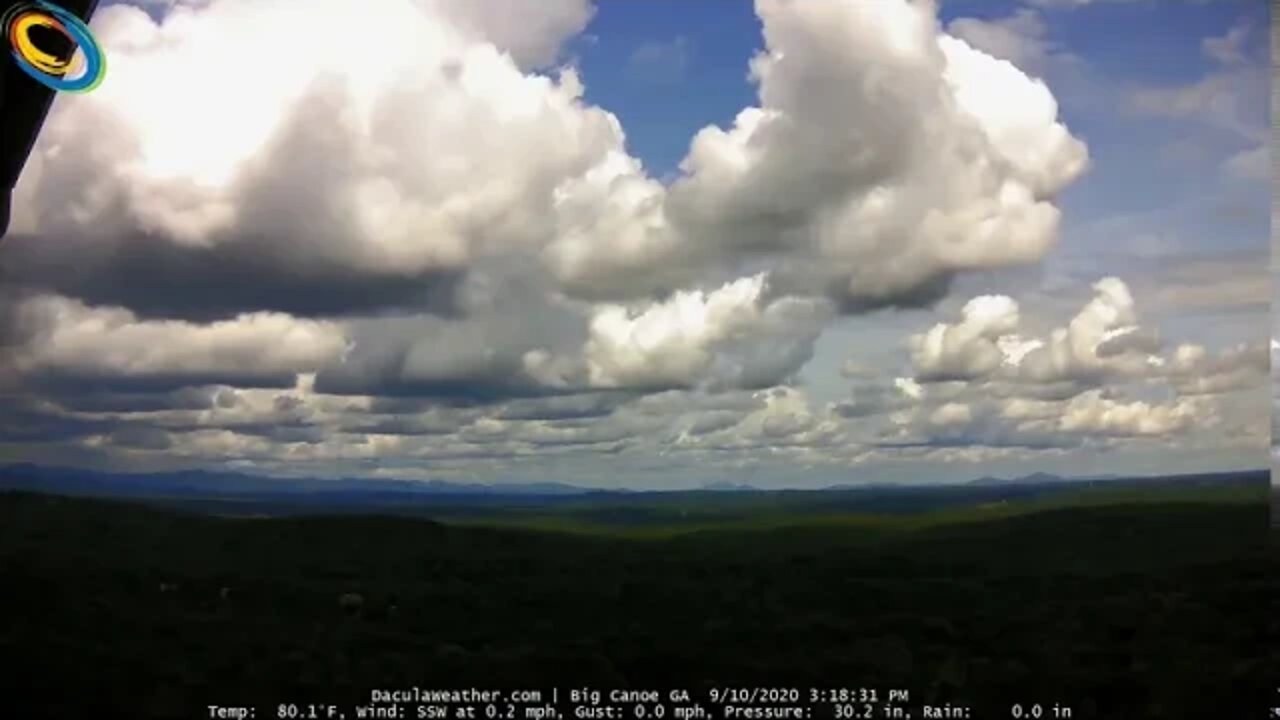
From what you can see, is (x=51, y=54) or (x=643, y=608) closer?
(x=51, y=54)

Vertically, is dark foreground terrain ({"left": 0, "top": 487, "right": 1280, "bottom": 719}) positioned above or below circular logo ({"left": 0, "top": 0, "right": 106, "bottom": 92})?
below

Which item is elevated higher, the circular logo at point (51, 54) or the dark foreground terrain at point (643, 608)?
the circular logo at point (51, 54)

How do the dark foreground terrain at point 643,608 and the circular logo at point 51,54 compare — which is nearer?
the circular logo at point 51,54

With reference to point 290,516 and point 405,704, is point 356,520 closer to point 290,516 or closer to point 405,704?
point 290,516

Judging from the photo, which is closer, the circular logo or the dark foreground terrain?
the circular logo
